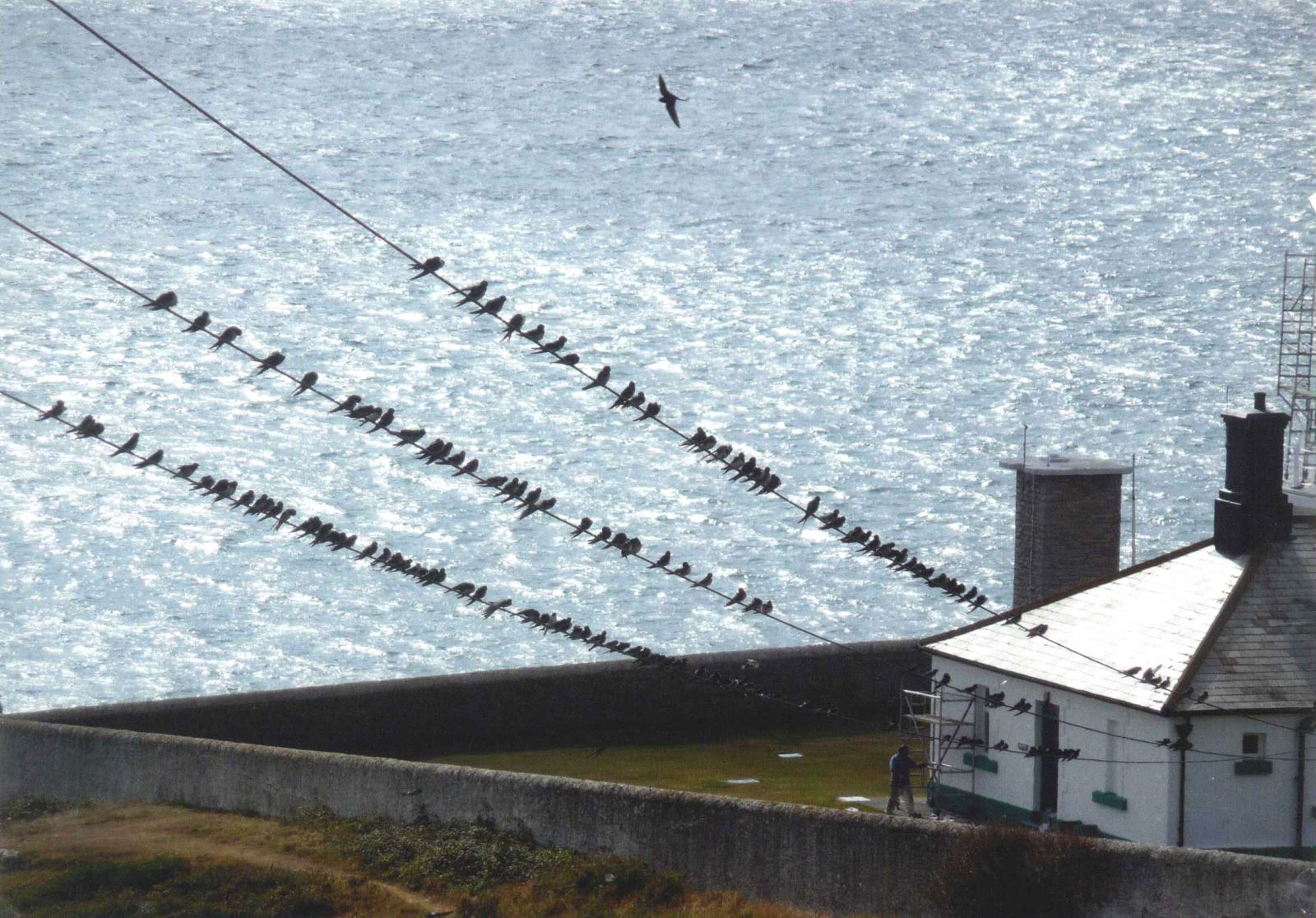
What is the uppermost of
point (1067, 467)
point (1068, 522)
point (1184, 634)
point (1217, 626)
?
point (1067, 467)

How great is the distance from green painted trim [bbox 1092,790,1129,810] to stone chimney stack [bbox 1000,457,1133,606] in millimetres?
7351

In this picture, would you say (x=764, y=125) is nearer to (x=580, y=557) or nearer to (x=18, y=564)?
(x=580, y=557)

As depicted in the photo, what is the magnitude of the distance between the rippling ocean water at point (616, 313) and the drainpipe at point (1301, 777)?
38.8 metres

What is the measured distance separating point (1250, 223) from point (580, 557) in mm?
47238

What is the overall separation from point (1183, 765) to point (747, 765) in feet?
25.7

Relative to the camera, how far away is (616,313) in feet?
316

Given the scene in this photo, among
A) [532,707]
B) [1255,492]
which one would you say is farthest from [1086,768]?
[532,707]

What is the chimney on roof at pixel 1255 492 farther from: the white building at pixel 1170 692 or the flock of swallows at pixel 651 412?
the flock of swallows at pixel 651 412

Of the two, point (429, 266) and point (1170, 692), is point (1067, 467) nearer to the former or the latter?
point (1170, 692)

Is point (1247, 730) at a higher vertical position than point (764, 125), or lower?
lower

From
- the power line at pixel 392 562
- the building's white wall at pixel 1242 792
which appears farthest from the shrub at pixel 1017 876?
the power line at pixel 392 562

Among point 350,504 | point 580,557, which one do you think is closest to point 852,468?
point 580,557

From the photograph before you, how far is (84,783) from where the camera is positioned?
26.8 metres

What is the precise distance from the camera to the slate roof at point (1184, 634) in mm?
23641
